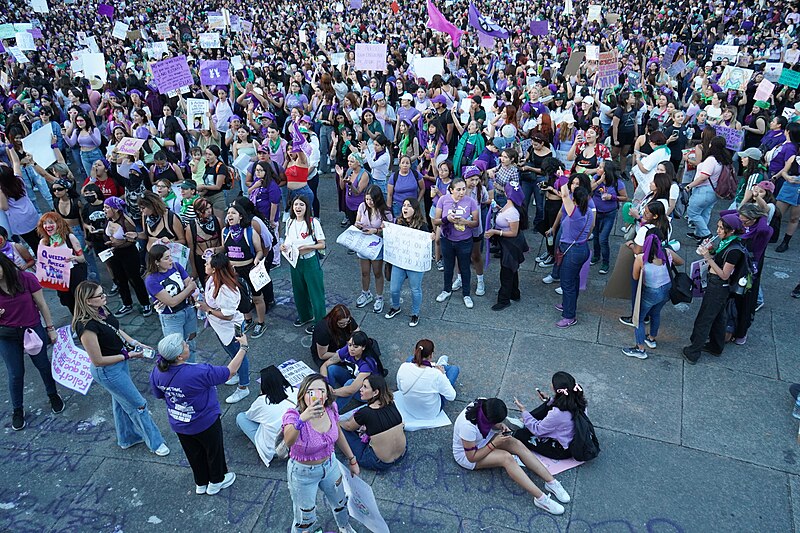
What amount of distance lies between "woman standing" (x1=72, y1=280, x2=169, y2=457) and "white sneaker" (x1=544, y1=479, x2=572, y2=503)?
10.7 feet

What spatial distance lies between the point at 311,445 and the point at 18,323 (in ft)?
10.6

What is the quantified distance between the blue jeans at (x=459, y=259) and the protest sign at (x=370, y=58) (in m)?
7.44

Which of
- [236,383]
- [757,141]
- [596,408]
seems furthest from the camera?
[757,141]

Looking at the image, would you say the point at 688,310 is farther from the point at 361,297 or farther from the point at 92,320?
the point at 92,320

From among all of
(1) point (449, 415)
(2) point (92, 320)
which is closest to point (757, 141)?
(1) point (449, 415)

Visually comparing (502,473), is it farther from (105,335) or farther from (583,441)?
(105,335)

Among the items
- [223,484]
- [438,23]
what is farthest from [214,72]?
[223,484]

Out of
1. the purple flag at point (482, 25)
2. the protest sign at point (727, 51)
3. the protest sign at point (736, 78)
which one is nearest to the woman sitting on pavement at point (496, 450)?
the protest sign at point (736, 78)

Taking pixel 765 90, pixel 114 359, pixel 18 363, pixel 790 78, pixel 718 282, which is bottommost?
pixel 18 363

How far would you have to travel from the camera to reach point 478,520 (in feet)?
14.7

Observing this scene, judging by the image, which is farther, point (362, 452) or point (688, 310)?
point (688, 310)

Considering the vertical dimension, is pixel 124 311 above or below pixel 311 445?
below

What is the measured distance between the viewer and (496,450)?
4715 mm

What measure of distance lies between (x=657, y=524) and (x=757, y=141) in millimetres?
8297
